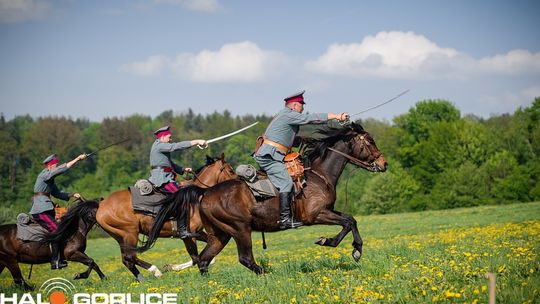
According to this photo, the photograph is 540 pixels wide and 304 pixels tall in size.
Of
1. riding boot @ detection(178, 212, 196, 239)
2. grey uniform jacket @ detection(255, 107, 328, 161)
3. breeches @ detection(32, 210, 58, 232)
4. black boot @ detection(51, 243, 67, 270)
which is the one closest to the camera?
grey uniform jacket @ detection(255, 107, 328, 161)

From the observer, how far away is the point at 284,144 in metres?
12.3

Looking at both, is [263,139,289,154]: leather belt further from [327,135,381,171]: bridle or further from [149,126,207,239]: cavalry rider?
[149,126,207,239]: cavalry rider

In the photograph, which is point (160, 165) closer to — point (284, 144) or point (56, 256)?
point (56, 256)

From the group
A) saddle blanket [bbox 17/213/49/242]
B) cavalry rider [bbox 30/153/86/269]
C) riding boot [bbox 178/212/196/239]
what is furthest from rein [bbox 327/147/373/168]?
saddle blanket [bbox 17/213/49/242]

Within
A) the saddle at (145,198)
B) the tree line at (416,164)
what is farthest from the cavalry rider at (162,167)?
the tree line at (416,164)

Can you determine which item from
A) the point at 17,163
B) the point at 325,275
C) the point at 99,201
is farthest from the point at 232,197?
the point at 17,163

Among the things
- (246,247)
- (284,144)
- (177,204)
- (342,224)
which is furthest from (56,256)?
(342,224)

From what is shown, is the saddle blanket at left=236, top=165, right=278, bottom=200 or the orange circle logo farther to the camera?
the saddle blanket at left=236, top=165, right=278, bottom=200

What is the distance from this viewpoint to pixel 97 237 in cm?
6353

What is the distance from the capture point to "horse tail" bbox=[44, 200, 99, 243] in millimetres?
15430

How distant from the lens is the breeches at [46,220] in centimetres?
1590

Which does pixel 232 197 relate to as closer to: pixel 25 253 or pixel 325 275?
pixel 325 275

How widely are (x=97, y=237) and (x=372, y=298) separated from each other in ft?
194

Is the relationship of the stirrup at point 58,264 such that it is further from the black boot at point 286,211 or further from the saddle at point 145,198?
the black boot at point 286,211
